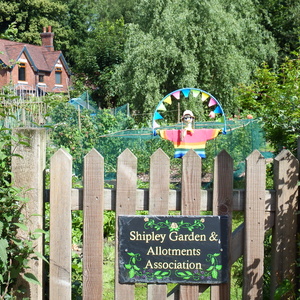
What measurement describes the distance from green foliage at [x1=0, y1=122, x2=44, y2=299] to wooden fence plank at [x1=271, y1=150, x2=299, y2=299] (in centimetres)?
144

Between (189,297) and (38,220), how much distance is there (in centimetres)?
105

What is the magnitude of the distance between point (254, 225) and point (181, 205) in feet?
1.53

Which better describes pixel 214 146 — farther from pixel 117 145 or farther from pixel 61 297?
pixel 61 297

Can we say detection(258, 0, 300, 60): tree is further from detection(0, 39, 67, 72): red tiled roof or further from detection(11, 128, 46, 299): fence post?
detection(11, 128, 46, 299): fence post

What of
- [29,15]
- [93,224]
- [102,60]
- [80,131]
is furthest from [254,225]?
[29,15]

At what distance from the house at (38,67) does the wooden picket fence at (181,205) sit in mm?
34520

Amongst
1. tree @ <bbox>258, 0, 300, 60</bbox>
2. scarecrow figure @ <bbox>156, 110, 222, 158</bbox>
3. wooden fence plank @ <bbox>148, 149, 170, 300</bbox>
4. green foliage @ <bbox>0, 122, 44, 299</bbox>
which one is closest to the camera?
green foliage @ <bbox>0, 122, 44, 299</bbox>

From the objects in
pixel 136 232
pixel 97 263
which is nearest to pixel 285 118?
pixel 136 232

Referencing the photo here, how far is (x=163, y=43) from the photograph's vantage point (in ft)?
69.7

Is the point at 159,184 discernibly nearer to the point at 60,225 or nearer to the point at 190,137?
the point at 60,225

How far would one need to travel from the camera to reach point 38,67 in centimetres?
4006

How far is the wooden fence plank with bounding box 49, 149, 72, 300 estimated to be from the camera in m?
3.07

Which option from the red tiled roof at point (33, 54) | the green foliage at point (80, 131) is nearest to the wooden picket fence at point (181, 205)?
the green foliage at point (80, 131)

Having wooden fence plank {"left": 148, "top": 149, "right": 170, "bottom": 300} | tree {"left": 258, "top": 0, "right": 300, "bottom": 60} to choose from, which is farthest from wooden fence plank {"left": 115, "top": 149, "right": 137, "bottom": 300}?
tree {"left": 258, "top": 0, "right": 300, "bottom": 60}
